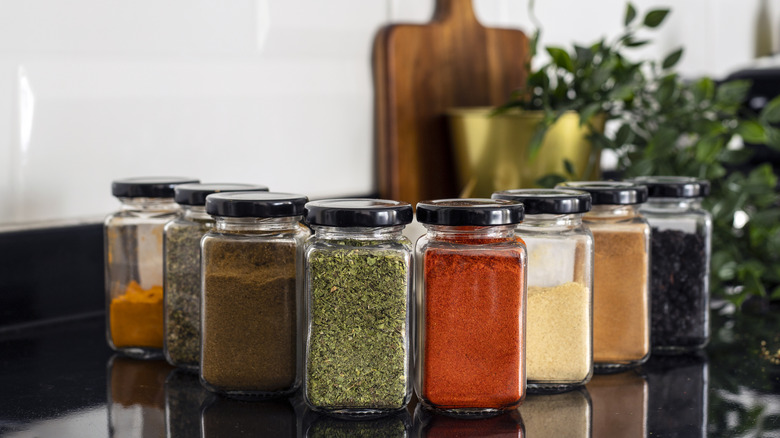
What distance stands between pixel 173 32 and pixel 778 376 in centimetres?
83

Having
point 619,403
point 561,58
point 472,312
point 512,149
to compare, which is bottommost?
point 619,403

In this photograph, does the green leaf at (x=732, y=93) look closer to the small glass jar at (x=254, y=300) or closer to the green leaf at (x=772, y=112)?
the green leaf at (x=772, y=112)

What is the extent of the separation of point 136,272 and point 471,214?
→ 42cm

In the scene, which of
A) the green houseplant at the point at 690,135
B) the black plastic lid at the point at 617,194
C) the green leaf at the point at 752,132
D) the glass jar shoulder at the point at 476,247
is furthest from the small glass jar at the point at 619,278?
the green leaf at the point at 752,132

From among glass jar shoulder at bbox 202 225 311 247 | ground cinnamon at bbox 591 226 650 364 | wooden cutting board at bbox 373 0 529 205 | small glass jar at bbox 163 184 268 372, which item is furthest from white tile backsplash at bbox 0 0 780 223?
ground cinnamon at bbox 591 226 650 364

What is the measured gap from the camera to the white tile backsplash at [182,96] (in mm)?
979

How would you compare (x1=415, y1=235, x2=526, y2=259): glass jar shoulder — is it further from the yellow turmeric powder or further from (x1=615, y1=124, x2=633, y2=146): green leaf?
(x1=615, y1=124, x2=633, y2=146): green leaf

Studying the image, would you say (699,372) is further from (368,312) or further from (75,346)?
(75,346)

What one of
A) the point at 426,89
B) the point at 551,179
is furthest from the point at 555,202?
the point at 426,89

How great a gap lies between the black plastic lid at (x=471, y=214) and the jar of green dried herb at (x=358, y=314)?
0.02 meters

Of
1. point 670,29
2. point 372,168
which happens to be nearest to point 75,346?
point 372,168

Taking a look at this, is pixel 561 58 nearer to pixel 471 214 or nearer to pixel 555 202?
pixel 555 202

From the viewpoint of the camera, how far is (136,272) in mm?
917

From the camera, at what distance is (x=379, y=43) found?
137cm
